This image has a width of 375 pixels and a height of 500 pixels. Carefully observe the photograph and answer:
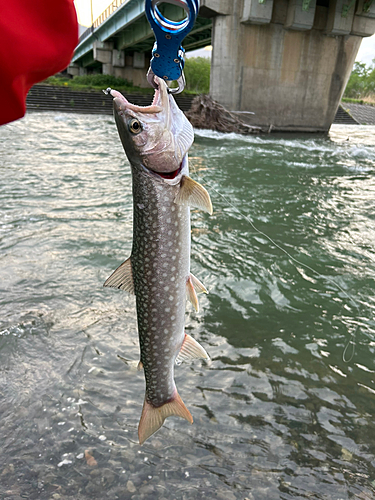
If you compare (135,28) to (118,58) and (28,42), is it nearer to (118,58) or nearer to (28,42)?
(118,58)

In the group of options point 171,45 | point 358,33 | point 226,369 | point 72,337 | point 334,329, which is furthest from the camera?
point 358,33

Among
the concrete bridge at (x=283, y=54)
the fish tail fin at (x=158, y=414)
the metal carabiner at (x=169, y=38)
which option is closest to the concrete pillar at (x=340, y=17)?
the concrete bridge at (x=283, y=54)

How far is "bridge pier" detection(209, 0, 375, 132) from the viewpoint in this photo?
2786 centimetres

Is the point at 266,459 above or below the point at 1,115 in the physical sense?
below

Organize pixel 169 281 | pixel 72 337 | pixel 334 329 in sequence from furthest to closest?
1. pixel 334 329
2. pixel 72 337
3. pixel 169 281

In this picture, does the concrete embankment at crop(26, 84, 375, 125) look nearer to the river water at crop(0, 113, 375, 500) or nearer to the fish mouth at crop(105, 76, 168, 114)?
the river water at crop(0, 113, 375, 500)

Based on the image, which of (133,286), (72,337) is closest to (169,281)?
(133,286)

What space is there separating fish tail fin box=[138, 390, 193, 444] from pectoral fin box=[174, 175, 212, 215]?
1.37 meters

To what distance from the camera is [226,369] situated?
4.04m

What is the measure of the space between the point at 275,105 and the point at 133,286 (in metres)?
31.4

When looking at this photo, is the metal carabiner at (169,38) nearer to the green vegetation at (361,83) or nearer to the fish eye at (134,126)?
the fish eye at (134,126)

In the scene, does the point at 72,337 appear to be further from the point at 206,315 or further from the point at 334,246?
the point at 334,246

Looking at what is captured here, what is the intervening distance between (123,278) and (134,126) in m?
0.95

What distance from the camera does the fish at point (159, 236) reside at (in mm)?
2096
